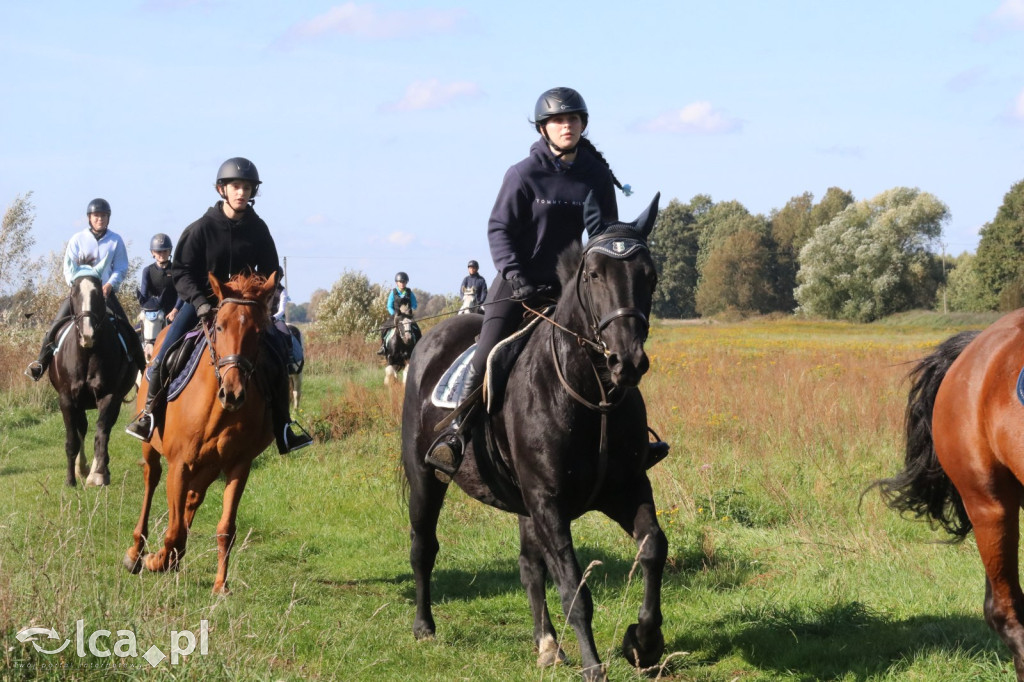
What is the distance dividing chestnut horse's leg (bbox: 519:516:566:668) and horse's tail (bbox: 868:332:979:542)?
7.34ft

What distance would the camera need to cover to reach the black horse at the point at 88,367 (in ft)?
41.5

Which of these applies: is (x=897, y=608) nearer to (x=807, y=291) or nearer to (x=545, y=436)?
(x=545, y=436)

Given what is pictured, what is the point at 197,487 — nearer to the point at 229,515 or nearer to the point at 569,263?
the point at 229,515

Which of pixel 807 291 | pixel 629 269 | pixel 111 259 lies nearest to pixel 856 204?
pixel 807 291

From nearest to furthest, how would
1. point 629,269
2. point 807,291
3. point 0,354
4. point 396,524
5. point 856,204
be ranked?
point 629,269 → point 396,524 → point 0,354 → point 807,291 → point 856,204

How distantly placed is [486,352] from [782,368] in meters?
11.2

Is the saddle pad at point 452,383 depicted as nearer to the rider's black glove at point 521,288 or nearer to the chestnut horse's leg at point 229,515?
the rider's black glove at point 521,288

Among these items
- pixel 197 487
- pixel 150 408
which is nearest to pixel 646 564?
pixel 197 487

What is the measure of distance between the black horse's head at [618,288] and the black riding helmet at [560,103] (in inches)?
31.1

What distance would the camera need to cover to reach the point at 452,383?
6625 mm

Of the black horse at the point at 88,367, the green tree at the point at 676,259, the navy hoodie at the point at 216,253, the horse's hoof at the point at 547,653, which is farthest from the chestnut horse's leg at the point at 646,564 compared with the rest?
the green tree at the point at 676,259

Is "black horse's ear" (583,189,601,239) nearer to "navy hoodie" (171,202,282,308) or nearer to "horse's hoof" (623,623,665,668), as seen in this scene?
"horse's hoof" (623,623,665,668)

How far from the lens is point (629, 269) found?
508cm

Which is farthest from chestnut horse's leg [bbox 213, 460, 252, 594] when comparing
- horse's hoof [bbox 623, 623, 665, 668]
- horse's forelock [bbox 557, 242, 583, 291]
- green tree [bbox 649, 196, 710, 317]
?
green tree [bbox 649, 196, 710, 317]
